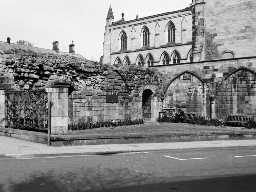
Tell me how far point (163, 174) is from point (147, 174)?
34 centimetres

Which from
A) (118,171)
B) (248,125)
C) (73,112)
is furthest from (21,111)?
(248,125)

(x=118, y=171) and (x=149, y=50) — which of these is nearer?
(x=118, y=171)

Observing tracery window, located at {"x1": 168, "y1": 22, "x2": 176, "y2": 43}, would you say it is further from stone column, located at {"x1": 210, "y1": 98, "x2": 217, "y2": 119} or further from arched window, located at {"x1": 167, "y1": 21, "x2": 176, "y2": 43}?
stone column, located at {"x1": 210, "y1": 98, "x2": 217, "y2": 119}

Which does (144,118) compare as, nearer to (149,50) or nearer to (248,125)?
(248,125)

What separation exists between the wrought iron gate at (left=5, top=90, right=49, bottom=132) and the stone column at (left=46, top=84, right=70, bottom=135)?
75 cm

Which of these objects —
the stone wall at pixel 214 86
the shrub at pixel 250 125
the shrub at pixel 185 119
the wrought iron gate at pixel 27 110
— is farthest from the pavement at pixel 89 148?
the stone wall at pixel 214 86

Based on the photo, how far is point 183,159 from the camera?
10.8 m

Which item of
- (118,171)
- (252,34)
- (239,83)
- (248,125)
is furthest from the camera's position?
(252,34)

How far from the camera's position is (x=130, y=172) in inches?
340

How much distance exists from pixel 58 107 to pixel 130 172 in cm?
671

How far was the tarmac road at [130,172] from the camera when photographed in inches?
279

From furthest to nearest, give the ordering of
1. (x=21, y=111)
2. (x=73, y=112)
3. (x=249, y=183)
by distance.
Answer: (x=73, y=112), (x=21, y=111), (x=249, y=183)

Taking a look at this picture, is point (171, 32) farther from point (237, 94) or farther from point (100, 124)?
point (100, 124)

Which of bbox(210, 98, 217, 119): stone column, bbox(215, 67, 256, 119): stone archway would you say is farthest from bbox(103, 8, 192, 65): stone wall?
bbox(215, 67, 256, 119): stone archway
